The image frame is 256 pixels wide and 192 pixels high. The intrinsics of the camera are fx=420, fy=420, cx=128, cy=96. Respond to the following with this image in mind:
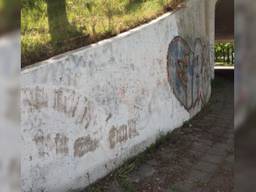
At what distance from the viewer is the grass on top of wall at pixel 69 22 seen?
5.93m

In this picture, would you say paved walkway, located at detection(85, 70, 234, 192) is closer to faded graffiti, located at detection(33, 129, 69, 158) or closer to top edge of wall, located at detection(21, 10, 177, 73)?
faded graffiti, located at detection(33, 129, 69, 158)

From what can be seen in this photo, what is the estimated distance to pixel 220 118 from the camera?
9.91 metres

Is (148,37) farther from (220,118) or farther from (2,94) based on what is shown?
(2,94)

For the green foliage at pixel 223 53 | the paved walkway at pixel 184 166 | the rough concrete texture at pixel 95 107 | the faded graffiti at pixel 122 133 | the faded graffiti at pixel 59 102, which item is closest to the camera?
the faded graffiti at pixel 59 102

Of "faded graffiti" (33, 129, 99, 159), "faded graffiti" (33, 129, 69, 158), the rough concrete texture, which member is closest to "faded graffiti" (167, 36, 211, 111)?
the rough concrete texture

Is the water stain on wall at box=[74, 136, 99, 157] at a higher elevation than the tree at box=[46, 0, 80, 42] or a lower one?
lower

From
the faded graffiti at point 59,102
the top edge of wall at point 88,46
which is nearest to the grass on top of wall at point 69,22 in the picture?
the top edge of wall at point 88,46

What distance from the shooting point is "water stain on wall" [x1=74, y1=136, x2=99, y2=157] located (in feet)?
18.8

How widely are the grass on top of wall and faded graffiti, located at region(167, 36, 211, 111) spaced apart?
901 mm

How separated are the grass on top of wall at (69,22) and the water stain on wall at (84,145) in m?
1.24

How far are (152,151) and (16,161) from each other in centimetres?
622

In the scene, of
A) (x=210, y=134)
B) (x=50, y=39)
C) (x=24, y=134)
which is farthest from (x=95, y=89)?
(x=210, y=134)

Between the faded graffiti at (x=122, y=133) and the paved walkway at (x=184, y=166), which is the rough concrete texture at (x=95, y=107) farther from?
the paved walkway at (x=184, y=166)

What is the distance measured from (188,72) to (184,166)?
2.97 m
